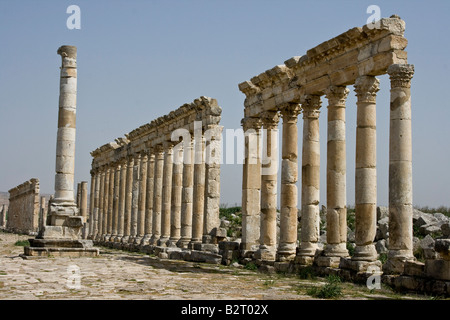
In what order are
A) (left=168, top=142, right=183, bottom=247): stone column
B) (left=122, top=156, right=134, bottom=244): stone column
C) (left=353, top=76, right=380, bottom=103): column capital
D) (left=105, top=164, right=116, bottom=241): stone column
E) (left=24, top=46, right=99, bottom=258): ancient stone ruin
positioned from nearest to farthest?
(left=353, top=76, right=380, bottom=103): column capital, (left=24, top=46, right=99, bottom=258): ancient stone ruin, (left=168, top=142, right=183, bottom=247): stone column, (left=122, top=156, right=134, bottom=244): stone column, (left=105, top=164, right=116, bottom=241): stone column

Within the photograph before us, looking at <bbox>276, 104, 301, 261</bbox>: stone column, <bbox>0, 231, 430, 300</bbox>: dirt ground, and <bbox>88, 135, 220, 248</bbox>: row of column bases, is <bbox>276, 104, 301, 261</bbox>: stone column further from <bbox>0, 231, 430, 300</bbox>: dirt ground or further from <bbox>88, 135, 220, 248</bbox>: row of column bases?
<bbox>88, 135, 220, 248</bbox>: row of column bases

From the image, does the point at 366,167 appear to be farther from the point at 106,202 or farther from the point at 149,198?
the point at 106,202

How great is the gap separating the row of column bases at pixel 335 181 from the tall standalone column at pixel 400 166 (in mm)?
24

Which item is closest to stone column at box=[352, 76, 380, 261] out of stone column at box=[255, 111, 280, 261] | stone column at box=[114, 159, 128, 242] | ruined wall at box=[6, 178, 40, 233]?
stone column at box=[255, 111, 280, 261]

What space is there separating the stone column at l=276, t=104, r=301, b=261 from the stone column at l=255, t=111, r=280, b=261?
931 mm

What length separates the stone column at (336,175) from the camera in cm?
1873

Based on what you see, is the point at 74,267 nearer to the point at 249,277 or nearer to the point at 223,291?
the point at 249,277

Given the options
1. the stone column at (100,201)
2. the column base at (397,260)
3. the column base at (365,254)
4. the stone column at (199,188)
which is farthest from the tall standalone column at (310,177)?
the stone column at (100,201)

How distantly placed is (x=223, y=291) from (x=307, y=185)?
274 inches

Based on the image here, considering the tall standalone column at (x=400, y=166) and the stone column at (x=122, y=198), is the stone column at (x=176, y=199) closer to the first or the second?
the stone column at (x=122, y=198)

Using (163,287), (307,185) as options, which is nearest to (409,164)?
(307,185)

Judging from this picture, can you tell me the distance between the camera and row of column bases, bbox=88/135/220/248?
93.0ft

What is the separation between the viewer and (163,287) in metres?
14.8

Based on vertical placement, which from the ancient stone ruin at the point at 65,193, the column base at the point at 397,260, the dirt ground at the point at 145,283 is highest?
the ancient stone ruin at the point at 65,193
